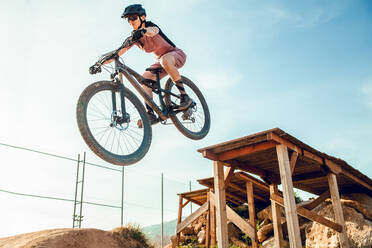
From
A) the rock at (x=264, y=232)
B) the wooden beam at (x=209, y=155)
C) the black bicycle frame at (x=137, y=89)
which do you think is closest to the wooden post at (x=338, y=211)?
the wooden beam at (x=209, y=155)

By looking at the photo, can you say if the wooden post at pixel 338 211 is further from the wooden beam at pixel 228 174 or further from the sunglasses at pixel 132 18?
the sunglasses at pixel 132 18

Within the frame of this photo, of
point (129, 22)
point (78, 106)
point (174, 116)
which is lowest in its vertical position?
point (78, 106)

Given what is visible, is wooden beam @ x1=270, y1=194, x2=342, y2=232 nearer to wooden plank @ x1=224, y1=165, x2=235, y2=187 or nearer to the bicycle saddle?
wooden plank @ x1=224, y1=165, x2=235, y2=187

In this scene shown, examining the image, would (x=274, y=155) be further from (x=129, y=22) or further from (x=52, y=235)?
(x=52, y=235)

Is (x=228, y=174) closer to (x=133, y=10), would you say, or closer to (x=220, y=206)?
(x=220, y=206)

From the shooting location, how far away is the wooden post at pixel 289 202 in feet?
22.1

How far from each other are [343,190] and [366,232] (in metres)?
2.02

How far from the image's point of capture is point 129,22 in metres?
4.63

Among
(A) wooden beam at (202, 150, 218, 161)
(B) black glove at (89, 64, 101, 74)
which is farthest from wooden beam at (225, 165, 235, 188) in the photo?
(B) black glove at (89, 64, 101, 74)

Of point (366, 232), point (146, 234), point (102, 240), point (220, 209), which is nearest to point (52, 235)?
point (102, 240)

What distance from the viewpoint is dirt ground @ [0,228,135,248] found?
10.3 metres

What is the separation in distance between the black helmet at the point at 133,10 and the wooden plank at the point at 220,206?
170 inches

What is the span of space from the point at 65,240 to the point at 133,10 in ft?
27.0

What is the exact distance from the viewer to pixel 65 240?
34.7 feet
